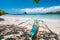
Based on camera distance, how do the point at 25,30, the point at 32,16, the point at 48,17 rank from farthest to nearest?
the point at 48,17
the point at 32,16
the point at 25,30

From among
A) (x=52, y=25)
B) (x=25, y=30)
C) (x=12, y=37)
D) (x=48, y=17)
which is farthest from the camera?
(x=48, y=17)

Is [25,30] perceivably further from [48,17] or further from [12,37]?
[48,17]

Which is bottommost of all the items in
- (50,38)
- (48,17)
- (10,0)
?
(50,38)

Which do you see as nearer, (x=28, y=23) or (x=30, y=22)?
(x=28, y=23)

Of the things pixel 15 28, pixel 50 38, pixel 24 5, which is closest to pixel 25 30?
pixel 15 28

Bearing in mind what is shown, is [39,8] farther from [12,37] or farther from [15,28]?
[12,37]

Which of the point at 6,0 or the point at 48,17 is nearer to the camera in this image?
the point at 6,0

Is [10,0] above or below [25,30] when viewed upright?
above

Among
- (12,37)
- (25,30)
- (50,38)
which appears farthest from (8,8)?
(50,38)

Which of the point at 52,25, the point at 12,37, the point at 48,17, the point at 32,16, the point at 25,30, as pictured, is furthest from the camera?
the point at 48,17
